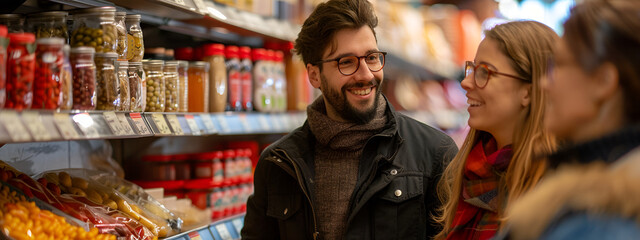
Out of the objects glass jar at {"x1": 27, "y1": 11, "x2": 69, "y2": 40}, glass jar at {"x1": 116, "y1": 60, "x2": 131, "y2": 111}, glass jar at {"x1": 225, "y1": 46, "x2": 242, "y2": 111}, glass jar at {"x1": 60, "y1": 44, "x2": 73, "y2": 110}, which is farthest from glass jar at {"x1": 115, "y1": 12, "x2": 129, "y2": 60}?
glass jar at {"x1": 225, "y1": 46, "x2": 242, "y2": 111}

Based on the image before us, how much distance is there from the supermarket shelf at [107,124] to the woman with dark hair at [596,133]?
0.91 meters

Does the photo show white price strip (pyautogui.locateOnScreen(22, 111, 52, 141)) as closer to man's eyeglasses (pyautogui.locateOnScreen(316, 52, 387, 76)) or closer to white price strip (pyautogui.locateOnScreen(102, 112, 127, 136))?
white price strip (pyautogui.locateOnScreen(102, 112, 127, 136))

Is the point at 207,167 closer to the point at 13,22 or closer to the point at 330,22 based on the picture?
the point at 330,22

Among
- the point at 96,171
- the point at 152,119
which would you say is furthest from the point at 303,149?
the point at 96,171

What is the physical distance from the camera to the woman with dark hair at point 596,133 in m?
0.72

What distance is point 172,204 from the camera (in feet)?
6.80

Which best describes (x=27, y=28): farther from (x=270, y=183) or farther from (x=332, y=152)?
(x=332, y=152)

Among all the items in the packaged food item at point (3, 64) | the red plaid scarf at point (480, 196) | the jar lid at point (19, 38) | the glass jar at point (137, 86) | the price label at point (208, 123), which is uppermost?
the jar lid at point (19, 38)

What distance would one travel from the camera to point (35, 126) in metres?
1.19

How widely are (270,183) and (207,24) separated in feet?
2.39

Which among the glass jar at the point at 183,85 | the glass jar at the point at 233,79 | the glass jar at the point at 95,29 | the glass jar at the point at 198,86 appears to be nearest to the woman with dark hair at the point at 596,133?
the glass jar at the point at 95,29

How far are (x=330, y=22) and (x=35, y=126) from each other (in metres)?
1.05

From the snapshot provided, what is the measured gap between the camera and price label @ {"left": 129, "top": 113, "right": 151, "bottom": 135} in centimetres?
154

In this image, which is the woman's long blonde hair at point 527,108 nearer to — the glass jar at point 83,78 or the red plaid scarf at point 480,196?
the red plaid scarf at point 480,196
